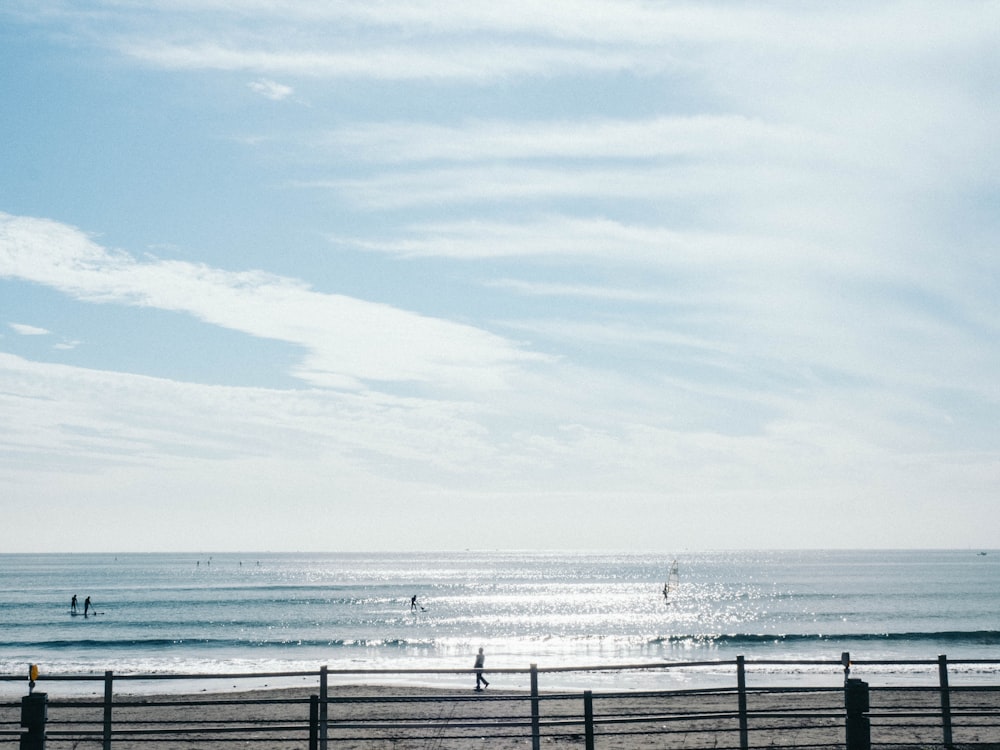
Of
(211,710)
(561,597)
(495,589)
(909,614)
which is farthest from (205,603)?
(211,710)

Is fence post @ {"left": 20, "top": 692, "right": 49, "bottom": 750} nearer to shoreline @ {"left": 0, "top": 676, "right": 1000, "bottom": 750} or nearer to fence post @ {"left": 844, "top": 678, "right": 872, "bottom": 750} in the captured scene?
shoreline @ {"left": 0, "top": 676, "right": 1000, "bottom": 750}

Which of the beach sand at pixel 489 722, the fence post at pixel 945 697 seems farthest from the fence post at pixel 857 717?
the fence post at pixel 945 697

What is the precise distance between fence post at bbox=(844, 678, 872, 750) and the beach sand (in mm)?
1444

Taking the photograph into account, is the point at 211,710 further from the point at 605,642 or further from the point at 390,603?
the point at 390,603

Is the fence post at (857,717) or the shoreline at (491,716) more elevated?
the fence post at (857,717)

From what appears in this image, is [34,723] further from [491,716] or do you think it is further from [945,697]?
[945,697]

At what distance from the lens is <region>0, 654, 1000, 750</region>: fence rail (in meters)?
10.9

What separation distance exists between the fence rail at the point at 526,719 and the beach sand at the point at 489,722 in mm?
56

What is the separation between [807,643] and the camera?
51344 millimetres

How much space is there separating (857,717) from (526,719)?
6.65m

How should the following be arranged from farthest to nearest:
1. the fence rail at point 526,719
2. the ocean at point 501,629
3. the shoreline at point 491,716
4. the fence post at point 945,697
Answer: the ocean at point 501,629, the shoreline at point 491,716, the fence post at point 945,697, the fence rail at point 526,719

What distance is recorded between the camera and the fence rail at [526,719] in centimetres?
1089

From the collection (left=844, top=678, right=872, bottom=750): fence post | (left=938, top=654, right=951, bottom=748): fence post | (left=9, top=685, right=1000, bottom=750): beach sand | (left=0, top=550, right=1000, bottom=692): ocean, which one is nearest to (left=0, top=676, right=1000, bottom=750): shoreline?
(left=9, top=685, right=1000, bottom=750): beach sand

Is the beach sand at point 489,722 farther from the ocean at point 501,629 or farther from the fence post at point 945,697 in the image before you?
the ocean at point 501,629
